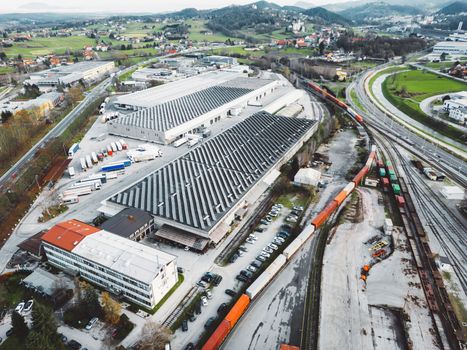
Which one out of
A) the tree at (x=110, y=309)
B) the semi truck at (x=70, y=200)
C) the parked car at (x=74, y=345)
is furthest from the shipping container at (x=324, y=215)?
the semi truck at (x=70, y=200)

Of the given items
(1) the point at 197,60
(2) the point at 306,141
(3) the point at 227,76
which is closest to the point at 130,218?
(2) the point at 306,141

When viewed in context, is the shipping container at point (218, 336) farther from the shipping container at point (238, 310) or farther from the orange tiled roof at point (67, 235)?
the orange tiled roof at point (67, 235)

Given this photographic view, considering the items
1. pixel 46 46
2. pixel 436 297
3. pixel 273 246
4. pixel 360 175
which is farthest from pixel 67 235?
pixel 46 46

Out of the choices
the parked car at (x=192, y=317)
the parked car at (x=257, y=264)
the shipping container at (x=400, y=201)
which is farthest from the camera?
the shipping container at (x=400, y=201)

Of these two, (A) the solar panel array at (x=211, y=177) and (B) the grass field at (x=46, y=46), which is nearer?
(A) the solar panel array at (x=211, y=177)

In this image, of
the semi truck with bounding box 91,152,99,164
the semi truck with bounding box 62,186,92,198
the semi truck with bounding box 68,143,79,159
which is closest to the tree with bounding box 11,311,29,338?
the semi truck with bounding box 62,186,92,198

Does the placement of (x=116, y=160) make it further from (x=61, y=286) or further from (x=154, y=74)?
(x=154, y=74)
